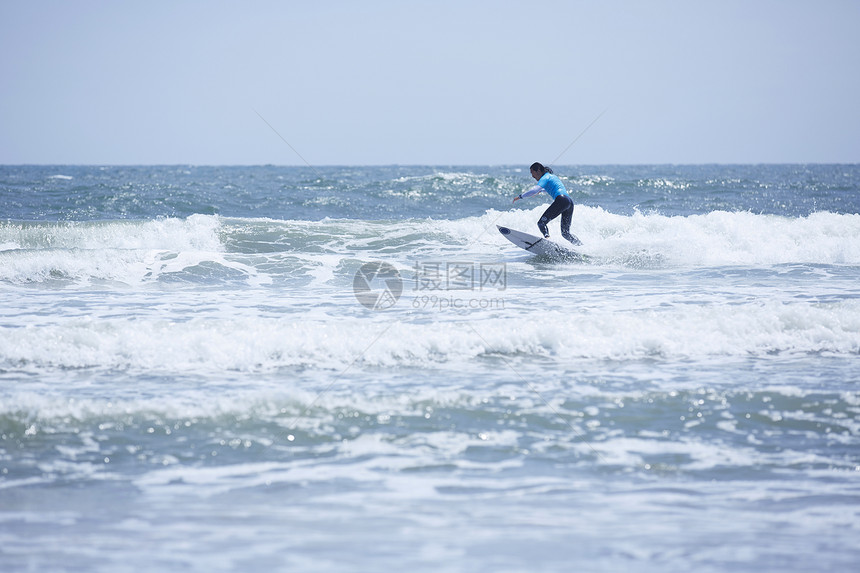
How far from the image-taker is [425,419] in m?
4.91

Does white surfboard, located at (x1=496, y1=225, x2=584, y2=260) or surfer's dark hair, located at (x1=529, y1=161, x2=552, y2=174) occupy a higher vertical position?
surfer's dark hair, located at (x1=529, y1=161, x2=552, y2=174)

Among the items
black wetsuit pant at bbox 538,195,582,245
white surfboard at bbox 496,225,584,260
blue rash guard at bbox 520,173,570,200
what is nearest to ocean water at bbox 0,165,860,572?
white surfboard at bbox 496,225,584,260

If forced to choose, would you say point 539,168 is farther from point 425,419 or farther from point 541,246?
point 425,419

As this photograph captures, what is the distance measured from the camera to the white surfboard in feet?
40.7

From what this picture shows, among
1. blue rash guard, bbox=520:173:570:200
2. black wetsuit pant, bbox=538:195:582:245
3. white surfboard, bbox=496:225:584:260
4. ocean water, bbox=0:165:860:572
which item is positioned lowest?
ocean water, bbox=0:165:860:572

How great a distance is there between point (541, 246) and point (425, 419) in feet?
26.3

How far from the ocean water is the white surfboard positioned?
3.87 ft

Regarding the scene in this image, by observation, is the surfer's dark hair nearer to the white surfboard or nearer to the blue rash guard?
the blue rash guard

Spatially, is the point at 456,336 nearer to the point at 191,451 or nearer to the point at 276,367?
the point at 276,367

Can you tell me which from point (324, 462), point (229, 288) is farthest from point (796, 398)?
point (229, 288)

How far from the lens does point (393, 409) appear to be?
508 cm

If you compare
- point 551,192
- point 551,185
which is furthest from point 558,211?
point 551,185

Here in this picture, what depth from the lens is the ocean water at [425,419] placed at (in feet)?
11.0

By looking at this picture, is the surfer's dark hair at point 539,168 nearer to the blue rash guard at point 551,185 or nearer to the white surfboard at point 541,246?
the blue rash guard at point 551,185
